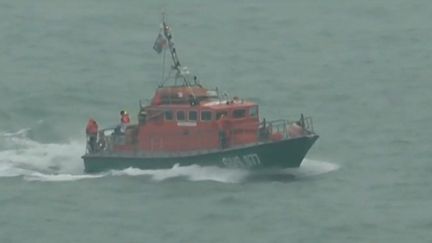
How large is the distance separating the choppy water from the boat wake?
9 cm

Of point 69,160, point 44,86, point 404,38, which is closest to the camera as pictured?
point 69,160

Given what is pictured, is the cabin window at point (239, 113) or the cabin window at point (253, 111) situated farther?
the cabin window at point (253, 111)

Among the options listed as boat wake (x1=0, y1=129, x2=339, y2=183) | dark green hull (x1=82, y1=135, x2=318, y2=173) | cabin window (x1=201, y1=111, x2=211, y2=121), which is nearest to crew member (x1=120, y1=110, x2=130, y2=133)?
boat wake (x1=0, y1=129, x2=339, y2=183)

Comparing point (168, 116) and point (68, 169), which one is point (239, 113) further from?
point (68, 169)

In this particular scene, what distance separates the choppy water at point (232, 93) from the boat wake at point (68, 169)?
0.09 meters

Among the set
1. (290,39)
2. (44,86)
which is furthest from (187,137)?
(290,39)

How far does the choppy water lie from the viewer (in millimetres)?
75188

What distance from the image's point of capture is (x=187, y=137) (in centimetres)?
8400

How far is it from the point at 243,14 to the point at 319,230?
50.5 m

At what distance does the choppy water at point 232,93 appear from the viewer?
75.2 metres

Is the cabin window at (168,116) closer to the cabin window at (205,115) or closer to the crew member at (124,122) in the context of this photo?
the cabin window at (205,115)

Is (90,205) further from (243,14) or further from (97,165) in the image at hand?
(243,14)

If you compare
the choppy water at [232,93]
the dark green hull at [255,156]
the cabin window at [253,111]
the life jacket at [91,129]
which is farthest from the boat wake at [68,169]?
the cabin window at [253,111]

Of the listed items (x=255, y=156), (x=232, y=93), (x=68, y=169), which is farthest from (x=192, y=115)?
(x=232, y=93)
